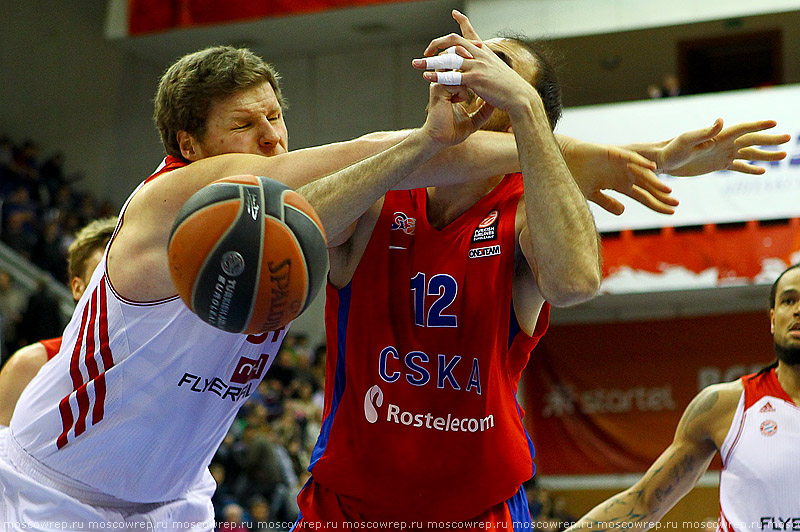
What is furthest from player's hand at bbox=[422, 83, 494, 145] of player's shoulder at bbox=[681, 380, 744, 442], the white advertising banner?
the white advertising banner

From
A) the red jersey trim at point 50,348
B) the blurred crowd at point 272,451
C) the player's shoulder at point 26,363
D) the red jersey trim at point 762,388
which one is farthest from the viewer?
the blurred crowd at point 272,451

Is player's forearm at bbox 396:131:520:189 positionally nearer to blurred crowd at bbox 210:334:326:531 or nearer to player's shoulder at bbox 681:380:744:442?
player's shoulder at bbox 681:380:744:442

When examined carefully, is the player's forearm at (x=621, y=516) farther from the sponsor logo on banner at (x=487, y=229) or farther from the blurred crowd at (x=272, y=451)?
the blurred crowd at (x=272, y=451)

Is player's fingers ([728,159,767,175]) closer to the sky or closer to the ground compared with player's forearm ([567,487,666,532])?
closer to the sky

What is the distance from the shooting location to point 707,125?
588 inches

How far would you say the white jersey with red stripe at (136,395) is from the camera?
321 centimetres

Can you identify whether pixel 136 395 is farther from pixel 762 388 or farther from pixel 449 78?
pixel 762 388

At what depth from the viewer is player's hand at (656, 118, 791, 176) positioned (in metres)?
3.49

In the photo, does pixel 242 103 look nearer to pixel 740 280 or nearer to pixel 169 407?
pixel 169 407

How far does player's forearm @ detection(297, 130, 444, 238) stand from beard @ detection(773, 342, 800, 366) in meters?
2.74

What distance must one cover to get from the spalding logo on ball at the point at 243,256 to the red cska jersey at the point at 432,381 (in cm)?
68

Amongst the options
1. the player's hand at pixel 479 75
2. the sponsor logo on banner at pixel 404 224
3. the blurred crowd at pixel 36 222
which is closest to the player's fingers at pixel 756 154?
the player's hand at pixel 479 75

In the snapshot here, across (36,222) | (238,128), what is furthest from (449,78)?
(36,222)

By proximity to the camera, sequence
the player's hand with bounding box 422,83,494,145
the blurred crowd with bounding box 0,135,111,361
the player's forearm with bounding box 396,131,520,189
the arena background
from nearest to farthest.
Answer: the player's hand with bounding box 422,83,494,145
the player's forearm with bounding box 396,131,520,189
the blurred crowd with bounding box 0,135,111,361
the arena background
